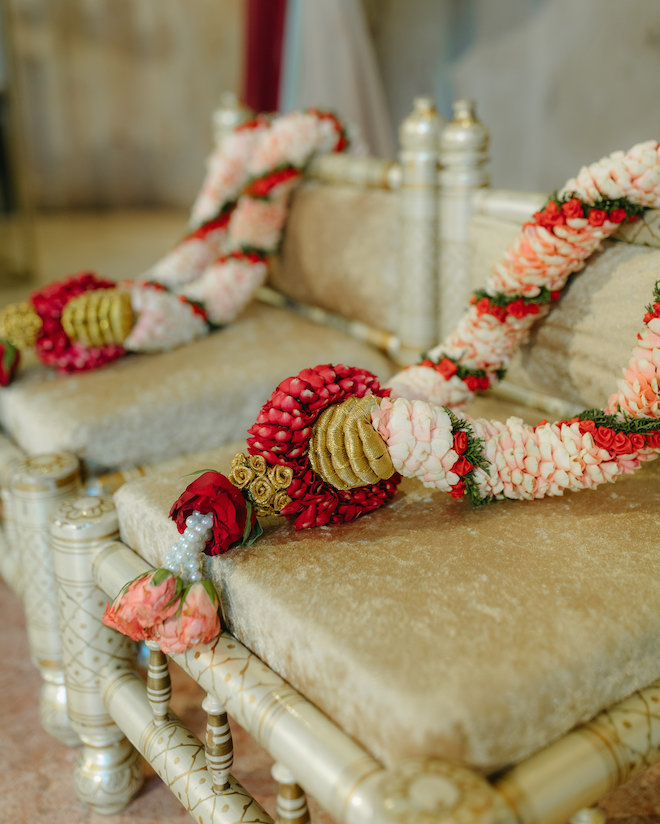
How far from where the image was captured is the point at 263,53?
315 centimetres

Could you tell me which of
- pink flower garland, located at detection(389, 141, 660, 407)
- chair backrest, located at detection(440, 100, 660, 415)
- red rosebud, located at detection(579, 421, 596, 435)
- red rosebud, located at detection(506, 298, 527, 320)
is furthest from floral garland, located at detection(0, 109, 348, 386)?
red rosebud, located at detection(579, 421, 596, 435)

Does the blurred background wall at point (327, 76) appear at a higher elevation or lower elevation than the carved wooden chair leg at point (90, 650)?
higher

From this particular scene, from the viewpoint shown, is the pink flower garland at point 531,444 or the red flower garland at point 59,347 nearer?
the pink flower garland at point 531,444

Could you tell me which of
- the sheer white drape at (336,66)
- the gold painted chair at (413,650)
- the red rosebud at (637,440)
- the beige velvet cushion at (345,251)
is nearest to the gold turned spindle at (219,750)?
the gold painted chair at (413,650)

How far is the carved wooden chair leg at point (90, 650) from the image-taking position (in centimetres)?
127

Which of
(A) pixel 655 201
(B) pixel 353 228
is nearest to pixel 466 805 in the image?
(A) pixel 655 201

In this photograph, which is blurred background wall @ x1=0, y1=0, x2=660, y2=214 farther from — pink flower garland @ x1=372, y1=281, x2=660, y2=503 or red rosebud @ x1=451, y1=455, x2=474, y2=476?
red rosebud @ x1=451, y1=455, x2=474, y2=476

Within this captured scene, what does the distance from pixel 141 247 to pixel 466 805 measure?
354 centimetres

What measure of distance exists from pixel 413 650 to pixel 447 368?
2.22 ft

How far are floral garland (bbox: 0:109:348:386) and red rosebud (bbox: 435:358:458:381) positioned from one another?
28.7 inches

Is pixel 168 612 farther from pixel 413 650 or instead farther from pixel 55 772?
pixel 55 772

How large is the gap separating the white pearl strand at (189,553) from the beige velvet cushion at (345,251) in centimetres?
104

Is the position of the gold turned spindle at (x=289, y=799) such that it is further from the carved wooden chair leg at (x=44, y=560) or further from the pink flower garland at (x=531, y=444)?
the carved wooden chair leg at (x=44, y=560)

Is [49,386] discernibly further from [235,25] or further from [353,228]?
[235,25]
